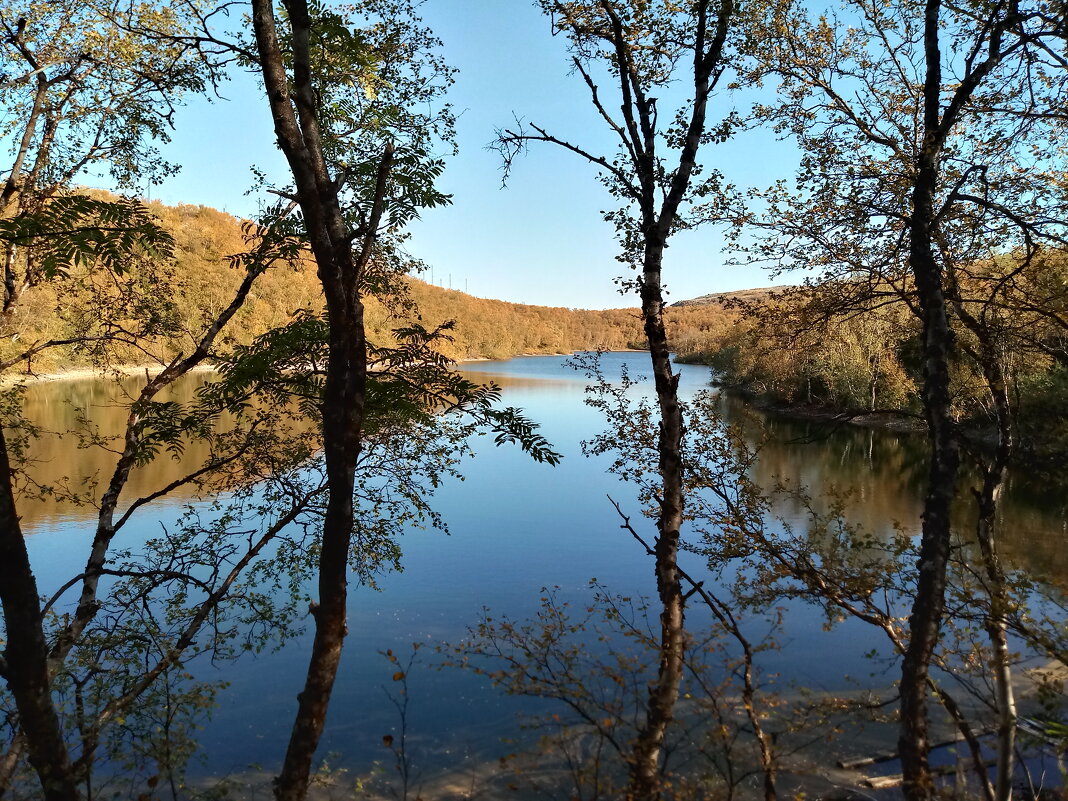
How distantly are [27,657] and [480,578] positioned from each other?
32.5 feet

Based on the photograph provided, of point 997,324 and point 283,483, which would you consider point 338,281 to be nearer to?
point 283,483

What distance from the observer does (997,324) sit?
595 centimetres

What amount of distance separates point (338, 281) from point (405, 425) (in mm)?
2679

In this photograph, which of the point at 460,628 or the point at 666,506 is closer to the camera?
the point at 666,506

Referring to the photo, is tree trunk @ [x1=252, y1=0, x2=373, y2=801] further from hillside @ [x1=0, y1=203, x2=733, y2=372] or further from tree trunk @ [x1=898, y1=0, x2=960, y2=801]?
tree trunk @ [x1=898, y1=0, x2=960, y2=801]

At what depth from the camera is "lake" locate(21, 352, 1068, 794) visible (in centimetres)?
819

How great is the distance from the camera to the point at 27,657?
320 centimetres

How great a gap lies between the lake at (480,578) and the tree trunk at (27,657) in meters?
3.13

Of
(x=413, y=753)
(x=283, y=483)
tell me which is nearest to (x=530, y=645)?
(x=413, y=753)

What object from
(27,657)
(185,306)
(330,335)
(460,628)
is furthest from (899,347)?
(185,306)

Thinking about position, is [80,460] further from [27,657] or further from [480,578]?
[27,657]

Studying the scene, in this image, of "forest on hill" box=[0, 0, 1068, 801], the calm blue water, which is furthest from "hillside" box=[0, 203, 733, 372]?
the calm blue water

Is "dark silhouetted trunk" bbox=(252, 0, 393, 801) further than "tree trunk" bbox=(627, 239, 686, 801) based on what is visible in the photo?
No

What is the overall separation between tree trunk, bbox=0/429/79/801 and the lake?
313 cm
